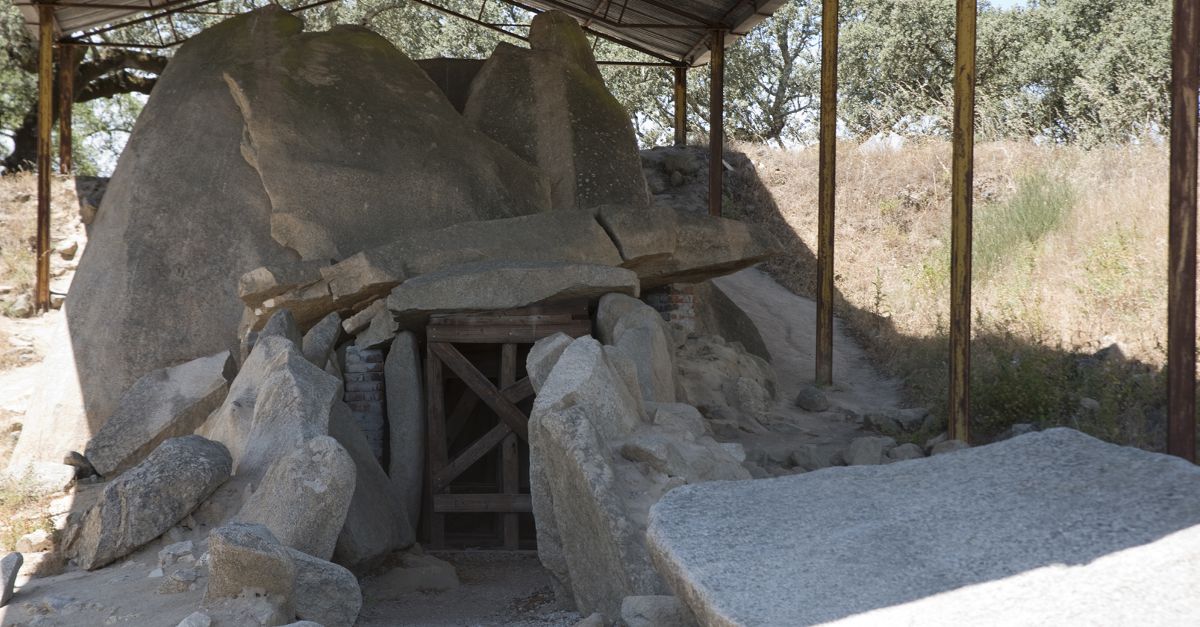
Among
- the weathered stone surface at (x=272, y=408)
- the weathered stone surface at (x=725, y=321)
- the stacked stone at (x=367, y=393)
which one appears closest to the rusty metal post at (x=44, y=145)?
the stacked stone at (x=367, y=393)

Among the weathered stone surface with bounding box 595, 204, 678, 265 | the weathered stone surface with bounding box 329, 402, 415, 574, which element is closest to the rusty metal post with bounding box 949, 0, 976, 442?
the weathered stone surface with bounding box 595, 204, 678, 265

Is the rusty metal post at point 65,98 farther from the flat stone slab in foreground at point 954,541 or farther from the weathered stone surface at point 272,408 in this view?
the flat stone slab in foreground at point 954,541

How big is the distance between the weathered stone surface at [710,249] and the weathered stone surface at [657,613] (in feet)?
15.8

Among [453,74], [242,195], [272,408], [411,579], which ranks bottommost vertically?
[411,579]

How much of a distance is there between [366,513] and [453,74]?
5.66 metres

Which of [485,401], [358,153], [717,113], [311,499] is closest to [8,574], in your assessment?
[311,499]

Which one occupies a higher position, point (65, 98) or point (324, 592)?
point (65, 98)

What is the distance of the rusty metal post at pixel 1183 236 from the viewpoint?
21.0 feet

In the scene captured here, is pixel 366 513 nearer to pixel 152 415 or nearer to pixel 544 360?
pixel 544 360

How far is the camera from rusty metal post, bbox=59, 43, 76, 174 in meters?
13.7

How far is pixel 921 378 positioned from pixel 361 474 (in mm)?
6303

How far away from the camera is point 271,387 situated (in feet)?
21.4

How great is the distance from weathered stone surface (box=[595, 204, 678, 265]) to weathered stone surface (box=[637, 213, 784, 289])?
0.38 ft

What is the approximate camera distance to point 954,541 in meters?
3.83
